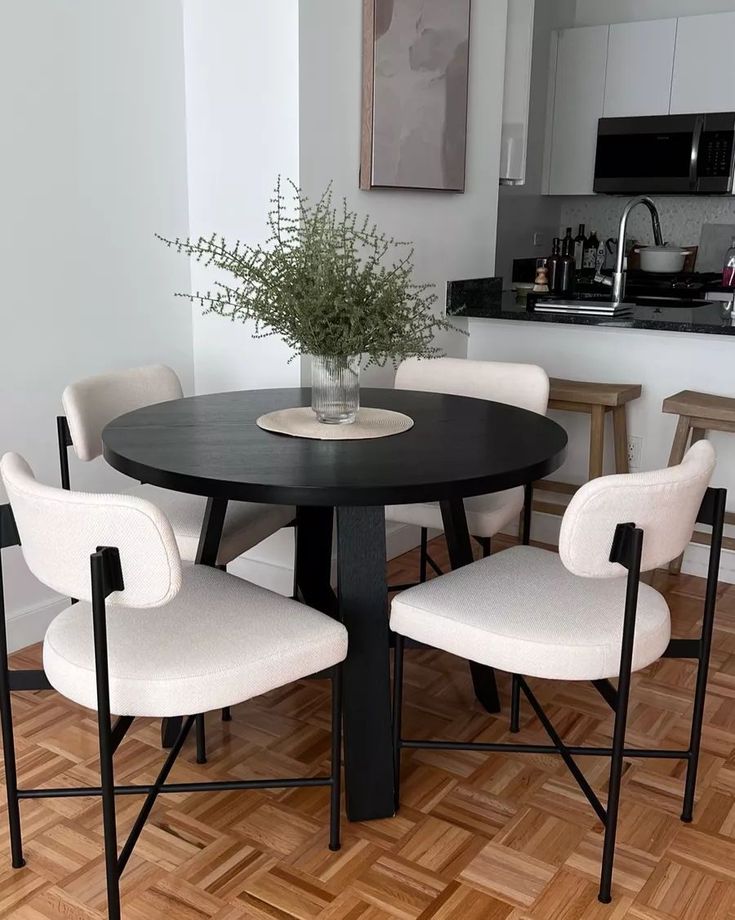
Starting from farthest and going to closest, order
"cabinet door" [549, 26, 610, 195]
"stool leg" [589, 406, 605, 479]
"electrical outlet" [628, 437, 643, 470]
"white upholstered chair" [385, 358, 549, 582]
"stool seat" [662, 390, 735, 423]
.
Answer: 1. "cabinet door" [549, 26, 610, 195]
2. "electrical outlet" [628, 437, 643, 470]
3. "stool leg" [589, 406, 605, 479]
4. "stool seat" [662, 390, 735, 423]
5. "white upholstered chair" [385, 358, 549, 582]

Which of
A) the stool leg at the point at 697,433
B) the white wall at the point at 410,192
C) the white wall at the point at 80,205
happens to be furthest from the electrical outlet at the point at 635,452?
the white wall at the point at 80,205

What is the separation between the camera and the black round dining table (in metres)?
1.77

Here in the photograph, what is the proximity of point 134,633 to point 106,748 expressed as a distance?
0.71 feet

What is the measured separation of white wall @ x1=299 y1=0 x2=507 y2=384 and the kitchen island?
203 mm

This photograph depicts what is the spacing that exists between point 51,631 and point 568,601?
1.01m

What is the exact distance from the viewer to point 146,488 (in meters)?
2.72

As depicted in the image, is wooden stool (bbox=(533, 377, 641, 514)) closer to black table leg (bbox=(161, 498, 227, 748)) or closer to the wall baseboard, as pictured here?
black table leg (bbox=(161, 498, 227, 748))

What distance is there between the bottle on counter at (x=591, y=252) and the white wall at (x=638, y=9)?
4.15 feet

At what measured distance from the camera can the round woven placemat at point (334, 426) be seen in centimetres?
213

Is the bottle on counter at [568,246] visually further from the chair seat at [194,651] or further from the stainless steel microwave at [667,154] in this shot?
the chair seat at [194,651]

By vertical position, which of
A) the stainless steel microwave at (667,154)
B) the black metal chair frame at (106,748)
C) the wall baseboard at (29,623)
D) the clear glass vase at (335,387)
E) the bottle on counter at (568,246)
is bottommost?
the wall baseboard at (29,623)

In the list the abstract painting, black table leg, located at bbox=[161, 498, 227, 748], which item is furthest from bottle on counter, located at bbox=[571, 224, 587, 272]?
black table leg, located at bbox=[161, 498, 227, 748]

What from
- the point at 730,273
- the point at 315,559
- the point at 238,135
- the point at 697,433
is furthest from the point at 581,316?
the point at 730,273

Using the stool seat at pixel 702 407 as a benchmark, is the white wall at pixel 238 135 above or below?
above
